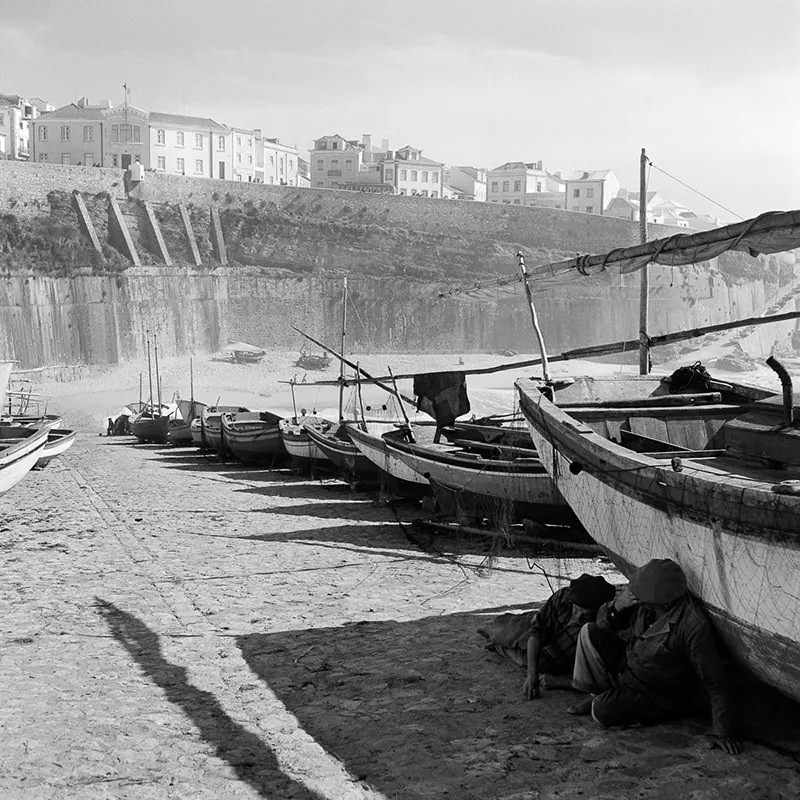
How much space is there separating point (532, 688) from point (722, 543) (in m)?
1.42

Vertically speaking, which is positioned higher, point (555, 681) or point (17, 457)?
point (17, 457)

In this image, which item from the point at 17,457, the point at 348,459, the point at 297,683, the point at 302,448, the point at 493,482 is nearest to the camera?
the point at 297,683

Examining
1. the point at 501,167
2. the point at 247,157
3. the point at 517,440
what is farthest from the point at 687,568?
the point at 501,167

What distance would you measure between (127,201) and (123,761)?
214 ft

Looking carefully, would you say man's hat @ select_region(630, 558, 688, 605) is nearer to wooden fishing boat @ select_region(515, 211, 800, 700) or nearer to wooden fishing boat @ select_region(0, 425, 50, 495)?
wooden fishing boat @ select_region(515, 211, 800, 700)

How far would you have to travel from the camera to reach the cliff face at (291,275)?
61.4 m

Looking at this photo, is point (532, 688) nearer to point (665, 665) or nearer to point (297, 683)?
point (665, 665)

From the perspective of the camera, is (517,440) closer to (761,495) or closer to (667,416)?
(667,416)

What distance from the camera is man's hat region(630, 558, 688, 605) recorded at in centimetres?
496

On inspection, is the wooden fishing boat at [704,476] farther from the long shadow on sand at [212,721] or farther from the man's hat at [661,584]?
the long shadow on sand at [212,721]

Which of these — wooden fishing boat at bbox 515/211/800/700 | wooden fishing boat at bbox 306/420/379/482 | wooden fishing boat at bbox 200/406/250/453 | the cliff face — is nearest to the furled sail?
wooden fishing boat at bbox 515/211/800/700

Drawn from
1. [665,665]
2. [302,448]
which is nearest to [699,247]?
[665,665]

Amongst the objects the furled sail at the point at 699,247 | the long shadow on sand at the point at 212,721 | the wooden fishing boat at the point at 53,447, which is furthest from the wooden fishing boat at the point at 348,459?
the long shadow on sand at the point at 212,721

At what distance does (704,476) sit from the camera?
196 inches
